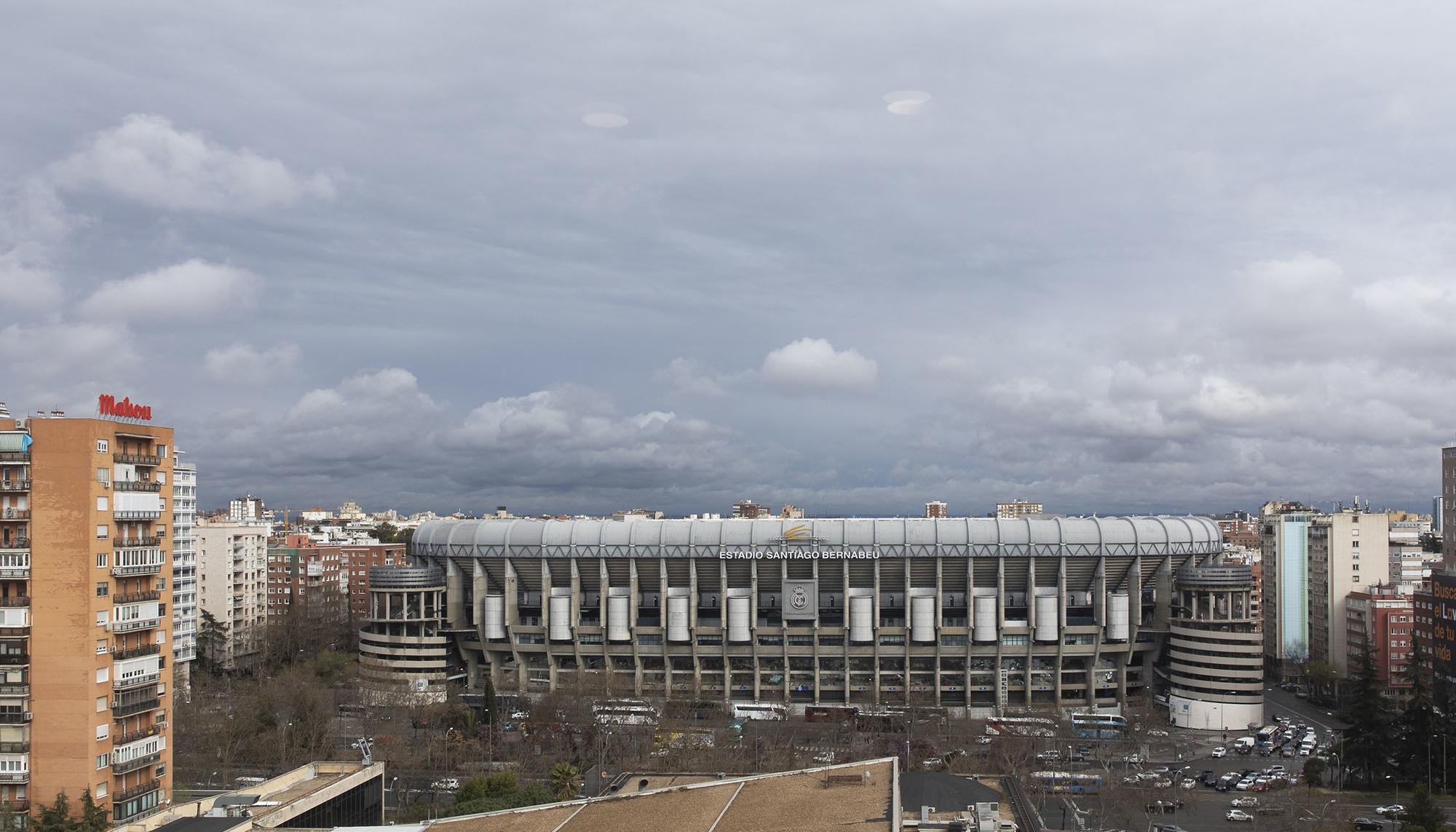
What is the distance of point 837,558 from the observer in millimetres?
100812

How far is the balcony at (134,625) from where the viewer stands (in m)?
54.2

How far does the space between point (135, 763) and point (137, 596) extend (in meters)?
7.95

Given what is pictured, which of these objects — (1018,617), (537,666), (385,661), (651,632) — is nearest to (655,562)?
(651,632)

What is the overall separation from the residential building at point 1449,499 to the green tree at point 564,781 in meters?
88.2

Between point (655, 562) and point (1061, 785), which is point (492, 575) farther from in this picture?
point (1061, 785)

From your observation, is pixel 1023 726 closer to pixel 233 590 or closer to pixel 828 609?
pixel 828 609

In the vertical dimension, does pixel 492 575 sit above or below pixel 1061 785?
above

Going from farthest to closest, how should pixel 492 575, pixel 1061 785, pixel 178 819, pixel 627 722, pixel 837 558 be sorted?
pixel 492 575, pixel 837 558, pixel 627 722, pixel 1061 785, pixel 178 819

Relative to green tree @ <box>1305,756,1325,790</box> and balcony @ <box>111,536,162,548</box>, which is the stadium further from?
balcony @ <box>111,536,162,548</box>

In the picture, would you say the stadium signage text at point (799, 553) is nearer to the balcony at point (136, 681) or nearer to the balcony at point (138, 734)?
the balcony at point (138, 734)

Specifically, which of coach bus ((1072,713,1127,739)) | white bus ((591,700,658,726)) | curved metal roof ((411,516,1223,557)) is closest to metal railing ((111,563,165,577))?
white bus ((591,700,658,726))

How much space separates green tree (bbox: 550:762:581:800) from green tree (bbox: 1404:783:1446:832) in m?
41.4

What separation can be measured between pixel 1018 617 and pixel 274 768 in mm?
62617

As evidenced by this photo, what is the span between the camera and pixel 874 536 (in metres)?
100
